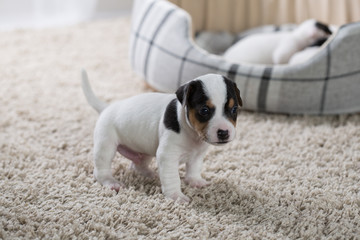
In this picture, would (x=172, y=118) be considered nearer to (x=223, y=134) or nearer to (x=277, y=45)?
(x=223, y=134)

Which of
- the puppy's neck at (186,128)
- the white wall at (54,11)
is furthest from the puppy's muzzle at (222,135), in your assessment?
the white wall at (54,11)

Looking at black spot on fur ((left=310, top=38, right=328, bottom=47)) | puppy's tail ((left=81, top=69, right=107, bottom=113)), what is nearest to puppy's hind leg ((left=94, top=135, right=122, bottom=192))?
puppy's tail ((left=81, top=69, right=107, bottom=113))

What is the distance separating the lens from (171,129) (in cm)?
160

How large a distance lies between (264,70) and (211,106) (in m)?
1.02

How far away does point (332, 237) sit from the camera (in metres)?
1.48

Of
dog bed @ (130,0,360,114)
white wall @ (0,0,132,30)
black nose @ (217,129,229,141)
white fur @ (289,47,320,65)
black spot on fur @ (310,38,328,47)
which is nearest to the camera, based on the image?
black nose @ (217,129,229,141)

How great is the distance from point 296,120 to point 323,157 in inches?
16.4

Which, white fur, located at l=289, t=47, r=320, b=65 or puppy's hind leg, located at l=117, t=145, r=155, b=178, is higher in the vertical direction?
white fur, located at l=289, t=47, r=320, b=65

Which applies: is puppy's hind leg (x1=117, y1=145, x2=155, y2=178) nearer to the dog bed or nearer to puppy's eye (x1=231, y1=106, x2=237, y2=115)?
puppy's eye (x1=231, y1=106, x2=237, y2=115)

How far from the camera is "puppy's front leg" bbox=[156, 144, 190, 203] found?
1601mm

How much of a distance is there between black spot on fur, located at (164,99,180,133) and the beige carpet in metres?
0.25

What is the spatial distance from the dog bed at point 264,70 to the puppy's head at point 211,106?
37.1 inches

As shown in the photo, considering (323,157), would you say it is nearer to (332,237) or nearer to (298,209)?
(298,209)

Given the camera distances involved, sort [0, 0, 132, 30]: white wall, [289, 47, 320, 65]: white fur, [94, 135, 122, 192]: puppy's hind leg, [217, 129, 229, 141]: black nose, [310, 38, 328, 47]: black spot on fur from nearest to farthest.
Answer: [217, 129, 229, 141]: black nose, [94, 135, 122, 192]: puppy's hind leg, [289, 47, 320, 65]: white fur, [310, 38, 328, 47]: black spot on fur, [0, 0, 132, 30]: white wall
